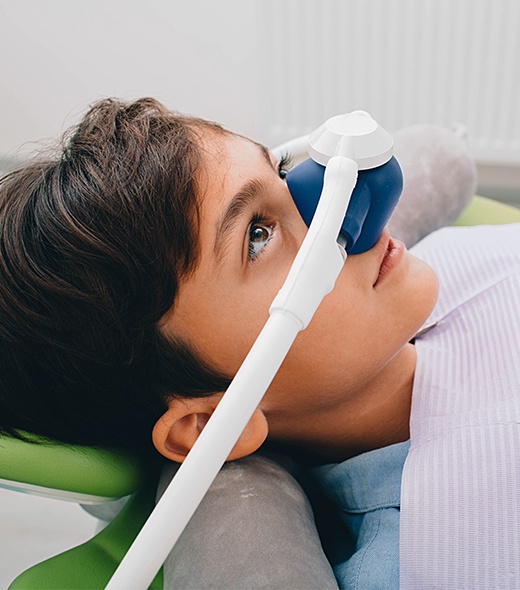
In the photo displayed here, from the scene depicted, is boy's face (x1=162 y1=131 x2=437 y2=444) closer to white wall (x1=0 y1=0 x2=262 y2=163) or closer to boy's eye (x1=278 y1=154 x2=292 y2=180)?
boy's eye (x1=278 y1=154 x2=292 y2=180)

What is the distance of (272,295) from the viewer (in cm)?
76

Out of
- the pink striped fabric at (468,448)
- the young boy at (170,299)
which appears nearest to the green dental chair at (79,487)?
the young boy at (170,299)

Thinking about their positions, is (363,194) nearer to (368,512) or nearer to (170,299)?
(170,299)

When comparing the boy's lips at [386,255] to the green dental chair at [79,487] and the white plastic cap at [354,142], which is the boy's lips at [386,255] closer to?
the white plastic cap at [354,142]

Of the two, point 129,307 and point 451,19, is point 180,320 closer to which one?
point 129,307

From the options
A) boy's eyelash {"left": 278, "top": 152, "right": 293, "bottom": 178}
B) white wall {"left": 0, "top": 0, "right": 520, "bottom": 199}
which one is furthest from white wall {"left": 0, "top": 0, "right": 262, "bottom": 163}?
boy's eyelash {"left": 278, "top": 152, "right": 293, "bottom": 178}

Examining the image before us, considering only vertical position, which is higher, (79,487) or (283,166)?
(283,166)

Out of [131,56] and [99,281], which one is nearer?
[99,281]

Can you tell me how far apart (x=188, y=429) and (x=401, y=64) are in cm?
130

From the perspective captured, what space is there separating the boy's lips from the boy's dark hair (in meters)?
0.19

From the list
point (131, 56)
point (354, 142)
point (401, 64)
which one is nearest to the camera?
point (354, 142)

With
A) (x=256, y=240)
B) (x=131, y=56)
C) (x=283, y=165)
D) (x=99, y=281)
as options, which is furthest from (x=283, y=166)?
(x=131, y=56)

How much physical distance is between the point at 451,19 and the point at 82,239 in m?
1.31

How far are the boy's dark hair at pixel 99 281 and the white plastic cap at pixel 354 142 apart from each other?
5.0 inches
